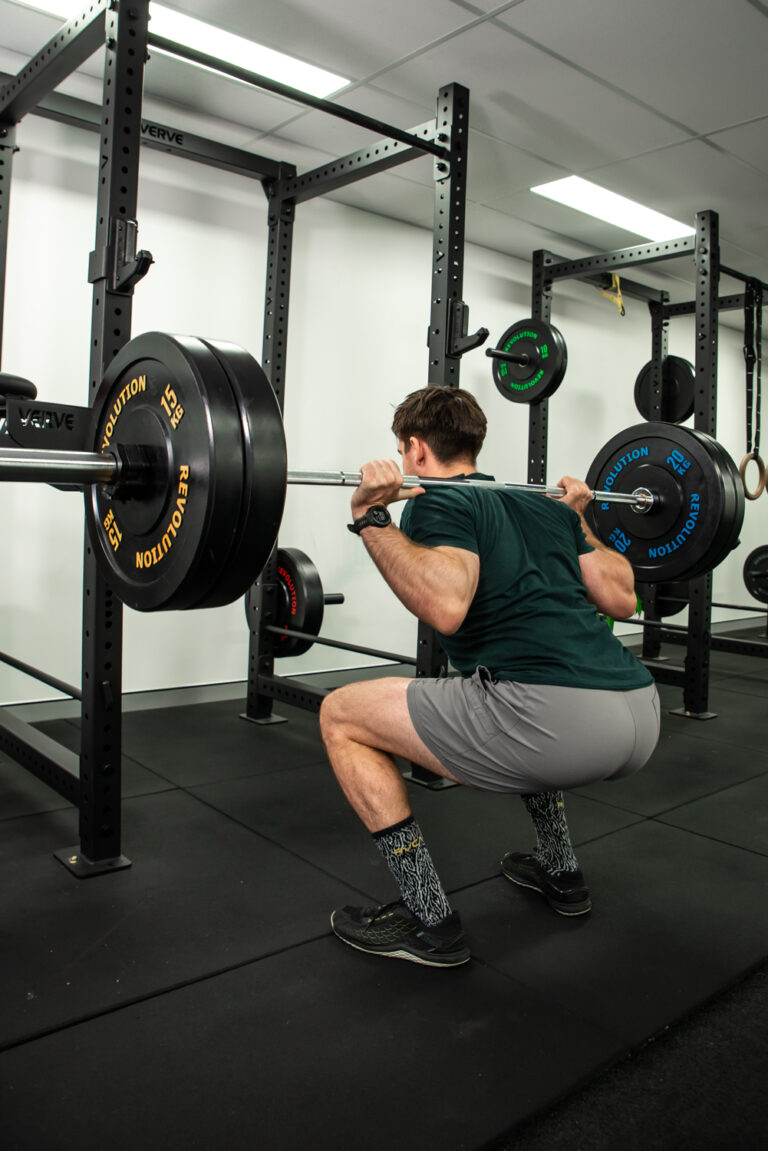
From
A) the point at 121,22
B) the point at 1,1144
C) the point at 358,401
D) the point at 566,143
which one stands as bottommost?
the point at 1,1144

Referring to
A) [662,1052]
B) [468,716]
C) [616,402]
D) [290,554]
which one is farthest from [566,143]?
[662,1052]

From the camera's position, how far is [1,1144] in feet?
3.88

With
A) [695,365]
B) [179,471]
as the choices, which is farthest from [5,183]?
[695,365]

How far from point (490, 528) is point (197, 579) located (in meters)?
0.64

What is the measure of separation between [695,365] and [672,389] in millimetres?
1107

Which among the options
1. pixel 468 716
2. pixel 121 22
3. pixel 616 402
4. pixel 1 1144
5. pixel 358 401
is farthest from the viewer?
pixel 616 402

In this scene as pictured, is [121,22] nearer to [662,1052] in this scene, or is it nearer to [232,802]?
[232,802]

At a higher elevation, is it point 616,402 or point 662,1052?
point 616,402

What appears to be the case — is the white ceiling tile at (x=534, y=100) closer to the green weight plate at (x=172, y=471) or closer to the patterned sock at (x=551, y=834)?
the green weight plate at (x=172, y=471)

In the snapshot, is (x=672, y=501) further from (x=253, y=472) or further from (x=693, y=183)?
(x=693, y=183)

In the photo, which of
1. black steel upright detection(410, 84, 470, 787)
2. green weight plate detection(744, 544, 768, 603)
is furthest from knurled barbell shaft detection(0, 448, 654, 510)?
green weight plate detection(744, 544, 768, 603)

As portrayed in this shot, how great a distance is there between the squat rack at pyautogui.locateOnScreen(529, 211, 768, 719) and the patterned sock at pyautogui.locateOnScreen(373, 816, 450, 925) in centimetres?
237

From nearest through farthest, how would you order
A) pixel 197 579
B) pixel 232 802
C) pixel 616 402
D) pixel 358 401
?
pixel 197 579
pixel 232 802
pixel 358 401
pixel 616 402

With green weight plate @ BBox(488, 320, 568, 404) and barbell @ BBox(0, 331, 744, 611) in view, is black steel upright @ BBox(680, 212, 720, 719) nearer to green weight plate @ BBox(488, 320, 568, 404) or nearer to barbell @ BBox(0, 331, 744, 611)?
green weight plate @ BBox(488, 320, 568, 404)
